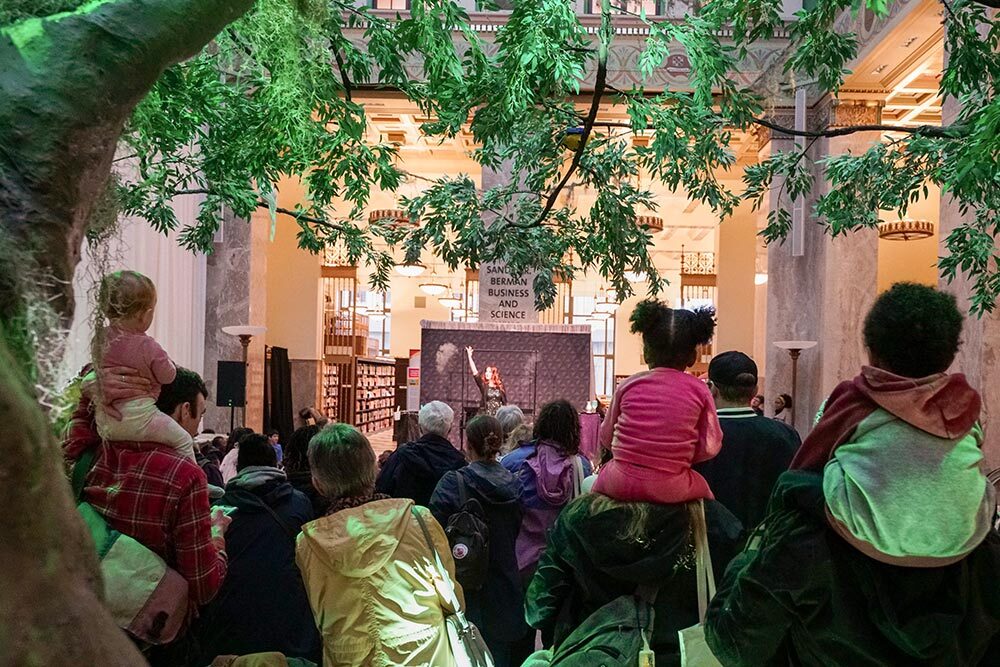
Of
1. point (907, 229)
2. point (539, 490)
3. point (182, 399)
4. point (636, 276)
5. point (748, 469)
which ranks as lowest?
point (539, 490)

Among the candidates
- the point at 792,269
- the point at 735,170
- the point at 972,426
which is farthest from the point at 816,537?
the point at 735,170

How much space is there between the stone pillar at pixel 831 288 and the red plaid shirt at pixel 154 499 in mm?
12150

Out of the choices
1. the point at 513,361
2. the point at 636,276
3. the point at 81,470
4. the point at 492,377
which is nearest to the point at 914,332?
the point at 81,470

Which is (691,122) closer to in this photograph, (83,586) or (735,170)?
(83,586)

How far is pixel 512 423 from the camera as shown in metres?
5.73

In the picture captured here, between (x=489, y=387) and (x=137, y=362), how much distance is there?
10.2 m

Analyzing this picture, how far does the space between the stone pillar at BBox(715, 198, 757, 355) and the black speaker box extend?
1154 centimetres

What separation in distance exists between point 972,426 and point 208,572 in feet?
5.98

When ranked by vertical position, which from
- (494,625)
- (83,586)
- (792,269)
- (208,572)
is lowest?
(494,625)

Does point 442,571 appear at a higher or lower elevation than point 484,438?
lower

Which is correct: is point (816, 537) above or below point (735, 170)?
below

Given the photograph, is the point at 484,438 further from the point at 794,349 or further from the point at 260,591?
the point at 794,349

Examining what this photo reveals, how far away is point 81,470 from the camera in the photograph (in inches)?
88.6

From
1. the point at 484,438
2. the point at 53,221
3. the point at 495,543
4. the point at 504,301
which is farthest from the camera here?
the point at 504,301
